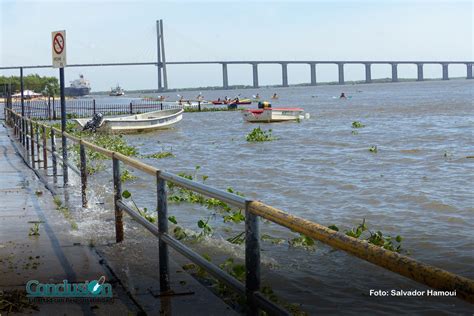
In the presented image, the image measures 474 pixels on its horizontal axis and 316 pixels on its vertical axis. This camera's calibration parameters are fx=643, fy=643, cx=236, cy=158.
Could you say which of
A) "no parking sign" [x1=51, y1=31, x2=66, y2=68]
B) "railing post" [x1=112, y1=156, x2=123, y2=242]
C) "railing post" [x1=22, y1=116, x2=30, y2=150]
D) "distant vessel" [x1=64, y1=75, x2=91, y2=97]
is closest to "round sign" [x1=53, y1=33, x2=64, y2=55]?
"no parking sign" [x1=51, y1=31, x2=66, y2=68]

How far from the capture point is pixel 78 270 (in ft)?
18.9

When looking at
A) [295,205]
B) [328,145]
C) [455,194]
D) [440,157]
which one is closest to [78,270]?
[295,205]

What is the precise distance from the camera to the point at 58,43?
1053 centimetres

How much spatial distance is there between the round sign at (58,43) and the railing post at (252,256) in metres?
7.74

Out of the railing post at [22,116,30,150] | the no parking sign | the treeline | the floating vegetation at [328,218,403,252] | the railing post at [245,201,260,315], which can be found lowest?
the floating vegetation at [328,218,403,252]

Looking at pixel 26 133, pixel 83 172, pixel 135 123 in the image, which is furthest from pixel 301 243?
pixel 135 123

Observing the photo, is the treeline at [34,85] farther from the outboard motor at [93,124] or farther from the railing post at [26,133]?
the railing post at [26,133]

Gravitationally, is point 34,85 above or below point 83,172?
above

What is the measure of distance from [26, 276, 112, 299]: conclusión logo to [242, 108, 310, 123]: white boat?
38758 millimetres

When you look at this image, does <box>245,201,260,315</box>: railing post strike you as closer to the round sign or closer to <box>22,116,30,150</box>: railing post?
the round sign

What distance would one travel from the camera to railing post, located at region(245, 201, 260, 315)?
350cm

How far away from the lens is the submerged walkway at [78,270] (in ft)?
15.7

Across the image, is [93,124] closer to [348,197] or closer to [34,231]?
[348,197]

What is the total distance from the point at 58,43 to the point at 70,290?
Answer: 6.37 m
